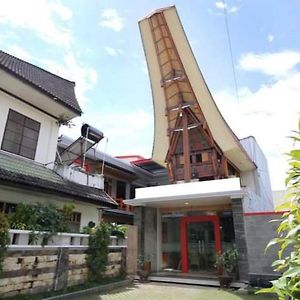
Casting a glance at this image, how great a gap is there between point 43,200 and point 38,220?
2.00 metres

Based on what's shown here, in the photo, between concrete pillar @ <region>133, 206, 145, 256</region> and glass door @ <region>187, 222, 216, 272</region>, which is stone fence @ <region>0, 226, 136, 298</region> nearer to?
concrete pillar @ <region>133, 206, 145, 256</region>

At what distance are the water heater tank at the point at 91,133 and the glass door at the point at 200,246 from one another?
4964 mm

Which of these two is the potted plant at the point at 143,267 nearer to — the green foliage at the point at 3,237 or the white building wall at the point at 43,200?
the white building wall at the point at 43,200

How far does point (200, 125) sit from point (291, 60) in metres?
9.09

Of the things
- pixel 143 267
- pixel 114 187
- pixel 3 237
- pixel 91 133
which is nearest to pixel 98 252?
pixel 3 237

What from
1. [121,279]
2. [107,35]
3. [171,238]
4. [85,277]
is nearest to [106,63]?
[107,35]

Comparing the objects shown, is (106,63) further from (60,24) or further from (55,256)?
(55,256)

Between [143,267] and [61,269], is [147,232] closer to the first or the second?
[143,267]

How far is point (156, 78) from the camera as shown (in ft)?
43.2

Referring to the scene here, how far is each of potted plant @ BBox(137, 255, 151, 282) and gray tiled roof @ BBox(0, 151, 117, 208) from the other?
219 centimetres

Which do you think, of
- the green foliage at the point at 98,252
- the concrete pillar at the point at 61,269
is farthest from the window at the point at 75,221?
the concrete pillar at the point at 61,269

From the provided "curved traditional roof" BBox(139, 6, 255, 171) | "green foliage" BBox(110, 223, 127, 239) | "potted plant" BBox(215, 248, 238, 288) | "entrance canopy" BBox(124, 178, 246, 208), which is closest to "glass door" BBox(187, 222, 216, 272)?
"entrance canopy" BBox(124, 178, 246, 208)

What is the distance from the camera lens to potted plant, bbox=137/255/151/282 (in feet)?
29.5

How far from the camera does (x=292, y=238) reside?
113 centimetres
